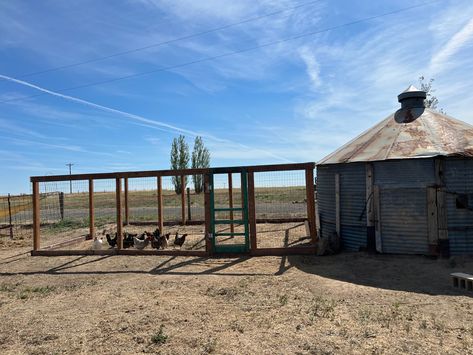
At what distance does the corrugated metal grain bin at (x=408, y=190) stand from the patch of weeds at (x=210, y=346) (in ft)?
18.9

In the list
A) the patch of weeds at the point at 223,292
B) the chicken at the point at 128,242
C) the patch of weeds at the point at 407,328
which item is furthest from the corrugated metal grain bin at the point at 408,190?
the chicken at the point at 128,242

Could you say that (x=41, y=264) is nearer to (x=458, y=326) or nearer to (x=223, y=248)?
(x=223, y=248)

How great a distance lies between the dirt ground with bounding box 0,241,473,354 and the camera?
15.5 ft

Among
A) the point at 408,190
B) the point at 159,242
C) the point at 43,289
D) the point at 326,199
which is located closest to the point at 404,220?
the point at 408,190

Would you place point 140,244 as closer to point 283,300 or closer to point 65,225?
point 283,300

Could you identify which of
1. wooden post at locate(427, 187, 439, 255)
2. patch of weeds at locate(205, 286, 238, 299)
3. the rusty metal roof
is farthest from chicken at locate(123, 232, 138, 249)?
wooden post at locate(427, 187, 439, 255)

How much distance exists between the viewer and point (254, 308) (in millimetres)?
5996

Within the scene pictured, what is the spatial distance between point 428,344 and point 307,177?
5.74m

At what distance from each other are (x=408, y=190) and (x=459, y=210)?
112 centimetres

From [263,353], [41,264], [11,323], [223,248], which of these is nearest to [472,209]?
[223,248]

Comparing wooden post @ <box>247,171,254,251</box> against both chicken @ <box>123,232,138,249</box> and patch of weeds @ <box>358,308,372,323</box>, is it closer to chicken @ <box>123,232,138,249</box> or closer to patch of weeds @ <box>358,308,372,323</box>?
chicken @ <box>123,232,138,249</box>

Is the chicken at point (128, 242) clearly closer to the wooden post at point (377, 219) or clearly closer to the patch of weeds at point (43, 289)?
the patch of weeds at point (43, 289)

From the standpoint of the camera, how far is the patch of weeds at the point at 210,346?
4524 mm

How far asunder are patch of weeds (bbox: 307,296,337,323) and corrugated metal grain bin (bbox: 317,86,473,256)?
3650 mm
